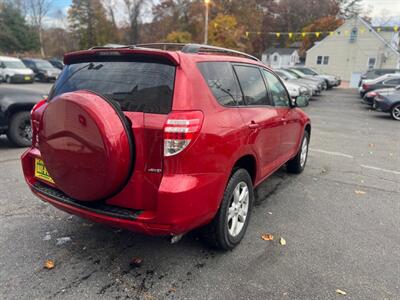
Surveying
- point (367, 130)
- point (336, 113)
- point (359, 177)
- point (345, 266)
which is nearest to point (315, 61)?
point (336, 113)

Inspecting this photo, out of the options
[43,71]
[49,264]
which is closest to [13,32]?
[43,71]

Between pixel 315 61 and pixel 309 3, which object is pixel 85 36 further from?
pixel 309 3

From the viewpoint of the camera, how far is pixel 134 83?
8.06 feet

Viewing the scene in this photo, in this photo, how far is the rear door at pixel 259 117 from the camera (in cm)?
314

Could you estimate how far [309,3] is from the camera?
200 ft

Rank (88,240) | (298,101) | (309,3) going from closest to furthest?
(88,240) < (298,101) < (309,3)

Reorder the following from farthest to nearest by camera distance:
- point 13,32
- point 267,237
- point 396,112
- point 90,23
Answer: point 90,23 < point 13,32 < point 396,112 < point 267,237

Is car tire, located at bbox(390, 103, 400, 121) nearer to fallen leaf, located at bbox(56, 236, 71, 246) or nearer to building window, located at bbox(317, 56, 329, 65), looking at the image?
fallen leaf, located at bbox(56, 236, 71, 246)

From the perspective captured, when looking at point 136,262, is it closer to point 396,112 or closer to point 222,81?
point 222,81

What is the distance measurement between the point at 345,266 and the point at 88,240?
241 centimetres

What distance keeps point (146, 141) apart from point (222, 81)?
0.99m

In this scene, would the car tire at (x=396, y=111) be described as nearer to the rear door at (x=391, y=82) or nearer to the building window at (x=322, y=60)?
the rear door at (x=391, y=82)

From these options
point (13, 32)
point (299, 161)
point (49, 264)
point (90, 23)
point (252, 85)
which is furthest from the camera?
point (90, 23)

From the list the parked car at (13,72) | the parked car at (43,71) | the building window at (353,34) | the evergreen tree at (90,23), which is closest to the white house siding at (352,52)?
the building window at (353,34)
